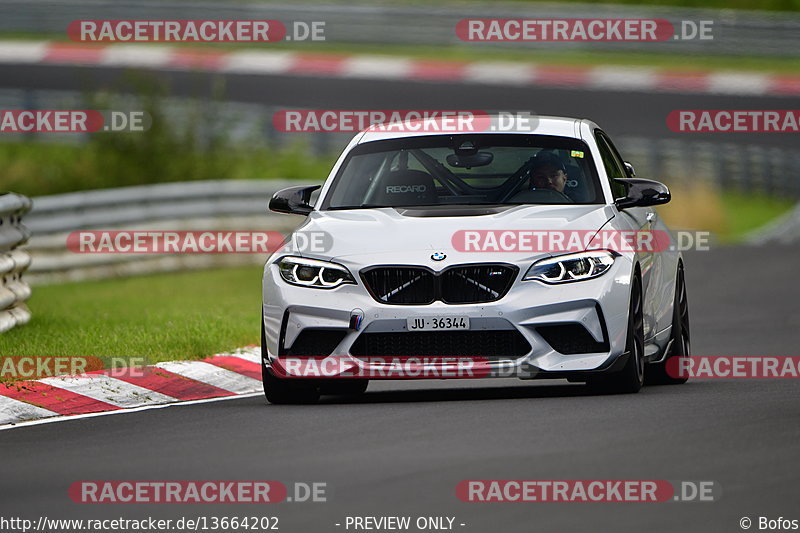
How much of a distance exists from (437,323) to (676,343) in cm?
250

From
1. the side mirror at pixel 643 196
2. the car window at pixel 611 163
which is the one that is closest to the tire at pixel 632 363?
the side mirror at pixel 643 196

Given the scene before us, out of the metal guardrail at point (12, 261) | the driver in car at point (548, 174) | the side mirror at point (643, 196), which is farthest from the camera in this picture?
the metal guardrail at point (12, 261)

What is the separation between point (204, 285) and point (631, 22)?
15.8 metres

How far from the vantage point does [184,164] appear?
90.1ft

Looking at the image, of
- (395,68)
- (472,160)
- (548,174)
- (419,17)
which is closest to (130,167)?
(395,68)

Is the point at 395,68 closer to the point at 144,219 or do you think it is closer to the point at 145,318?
the point at 144,219

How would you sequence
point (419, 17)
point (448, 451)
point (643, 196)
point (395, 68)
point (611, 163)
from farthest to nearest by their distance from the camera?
point (419, 17)
point (395, 68)
point (611, 163)
point (643, 196)
point (448, 451)

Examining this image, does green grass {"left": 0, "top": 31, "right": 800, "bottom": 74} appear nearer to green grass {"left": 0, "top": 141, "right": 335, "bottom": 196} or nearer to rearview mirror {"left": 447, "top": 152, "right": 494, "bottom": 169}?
green grass {"left": 0, "top": 141, "right": 335, "bottom": 196}

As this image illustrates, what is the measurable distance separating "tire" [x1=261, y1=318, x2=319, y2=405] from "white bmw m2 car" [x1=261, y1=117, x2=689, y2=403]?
1 centimetres

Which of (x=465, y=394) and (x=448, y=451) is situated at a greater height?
(x=465, y=394)

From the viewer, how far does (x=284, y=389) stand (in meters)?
10.4

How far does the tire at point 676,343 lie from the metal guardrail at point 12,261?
189 inches

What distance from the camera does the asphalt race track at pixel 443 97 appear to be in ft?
108

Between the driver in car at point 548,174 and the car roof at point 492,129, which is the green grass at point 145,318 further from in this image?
the driver in car at point 548,174
